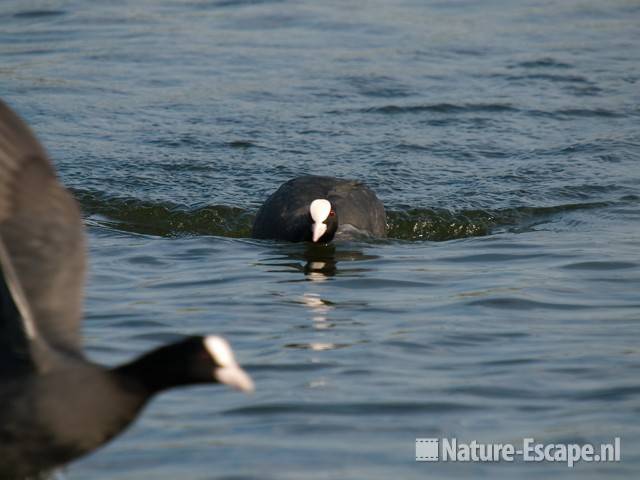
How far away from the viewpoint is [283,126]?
37.0 ft

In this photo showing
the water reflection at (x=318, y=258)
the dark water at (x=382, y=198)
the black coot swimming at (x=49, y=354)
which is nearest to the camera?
the black coot swimming at (x=49, y=354)

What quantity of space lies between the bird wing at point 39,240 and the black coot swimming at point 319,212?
14.2 feet

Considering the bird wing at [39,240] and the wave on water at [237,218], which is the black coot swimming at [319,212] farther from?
the bird wing at [39,240]

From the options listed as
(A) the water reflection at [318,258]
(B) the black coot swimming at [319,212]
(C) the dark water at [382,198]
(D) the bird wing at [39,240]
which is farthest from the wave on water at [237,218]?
(D) the bird wing at [39,240]

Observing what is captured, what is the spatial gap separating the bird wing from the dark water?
2.30 ft

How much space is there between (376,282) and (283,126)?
388cm

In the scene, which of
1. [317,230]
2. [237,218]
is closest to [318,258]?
[317,230]

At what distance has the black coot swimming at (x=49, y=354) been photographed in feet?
12.8

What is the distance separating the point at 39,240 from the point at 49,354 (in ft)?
1.33

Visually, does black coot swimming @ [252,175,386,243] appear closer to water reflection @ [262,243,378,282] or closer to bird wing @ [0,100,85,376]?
water reflection @ [262,243,378,282]

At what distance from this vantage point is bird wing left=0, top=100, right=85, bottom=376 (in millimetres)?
4191

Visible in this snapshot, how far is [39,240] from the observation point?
426cm

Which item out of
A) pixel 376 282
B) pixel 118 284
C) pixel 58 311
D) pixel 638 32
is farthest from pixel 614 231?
pixel 638 32

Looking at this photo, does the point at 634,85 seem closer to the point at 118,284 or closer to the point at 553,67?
the point at 553,67
